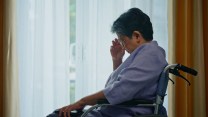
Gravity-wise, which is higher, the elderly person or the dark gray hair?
the dark gray hair

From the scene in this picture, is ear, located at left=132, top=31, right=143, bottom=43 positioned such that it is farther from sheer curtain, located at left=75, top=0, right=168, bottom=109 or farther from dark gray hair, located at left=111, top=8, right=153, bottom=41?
sheer curtain, located at left=75, top=0, right=168, bottom=109

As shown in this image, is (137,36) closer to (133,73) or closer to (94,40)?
(133,73)

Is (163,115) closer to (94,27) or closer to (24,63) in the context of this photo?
(94,27)

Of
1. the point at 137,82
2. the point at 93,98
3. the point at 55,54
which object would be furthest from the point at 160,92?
the point at 55,54

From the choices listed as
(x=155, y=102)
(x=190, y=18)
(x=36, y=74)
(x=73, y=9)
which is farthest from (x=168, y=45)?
(x=155, y=102)

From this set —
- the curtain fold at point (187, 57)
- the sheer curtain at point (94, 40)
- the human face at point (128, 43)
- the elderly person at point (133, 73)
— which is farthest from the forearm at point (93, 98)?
the curtain fold at point (187, 57)

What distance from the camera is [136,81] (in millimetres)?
1480

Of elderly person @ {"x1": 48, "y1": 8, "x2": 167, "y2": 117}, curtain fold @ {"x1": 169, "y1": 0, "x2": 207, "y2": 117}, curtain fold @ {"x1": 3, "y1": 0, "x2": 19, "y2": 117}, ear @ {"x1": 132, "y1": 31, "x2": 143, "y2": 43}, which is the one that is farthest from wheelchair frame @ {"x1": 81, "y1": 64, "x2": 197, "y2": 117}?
curtain fold @ {"x1": 3, "y1": 0, "x2": 19, "y2": 117}

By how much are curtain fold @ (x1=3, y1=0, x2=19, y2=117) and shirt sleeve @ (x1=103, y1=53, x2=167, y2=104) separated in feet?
4.65

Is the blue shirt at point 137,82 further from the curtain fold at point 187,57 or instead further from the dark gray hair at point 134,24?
the curtain fold at point 187,57

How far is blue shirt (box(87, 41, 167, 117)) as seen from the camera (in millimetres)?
1480

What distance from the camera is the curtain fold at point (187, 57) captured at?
9.06 feet

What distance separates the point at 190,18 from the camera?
2.78 meters

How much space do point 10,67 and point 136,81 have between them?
154 cm
